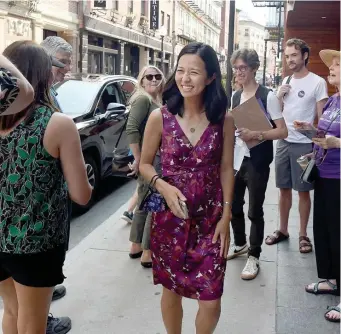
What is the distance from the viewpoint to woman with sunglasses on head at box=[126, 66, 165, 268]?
4.16 m

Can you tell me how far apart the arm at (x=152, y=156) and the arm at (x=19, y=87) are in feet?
3.30

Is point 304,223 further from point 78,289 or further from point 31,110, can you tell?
point 31,110

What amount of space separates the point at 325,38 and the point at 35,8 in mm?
14366

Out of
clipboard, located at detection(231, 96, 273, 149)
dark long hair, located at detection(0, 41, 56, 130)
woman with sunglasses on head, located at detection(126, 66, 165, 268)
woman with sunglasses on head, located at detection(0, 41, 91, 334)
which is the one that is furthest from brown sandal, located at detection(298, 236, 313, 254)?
dark long hair, located at detection(0, 41, 56, 130)

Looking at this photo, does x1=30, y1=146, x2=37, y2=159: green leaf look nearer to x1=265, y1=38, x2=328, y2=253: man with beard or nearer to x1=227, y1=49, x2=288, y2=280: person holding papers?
x1=227, y1=49, x2=288, y2=280: person holding papers

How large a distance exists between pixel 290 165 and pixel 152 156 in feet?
7.47

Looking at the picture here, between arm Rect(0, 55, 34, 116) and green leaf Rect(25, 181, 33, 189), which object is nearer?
arm Rect(0, 55, 34, 116)

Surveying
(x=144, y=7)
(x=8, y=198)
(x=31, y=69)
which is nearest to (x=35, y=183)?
(x=8, y=198)

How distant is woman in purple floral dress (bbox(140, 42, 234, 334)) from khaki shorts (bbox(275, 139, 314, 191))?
2.03 meters

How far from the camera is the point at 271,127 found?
12.4 ft

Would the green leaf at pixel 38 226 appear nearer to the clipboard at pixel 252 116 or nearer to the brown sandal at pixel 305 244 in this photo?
the clipboard at pixel 252 116

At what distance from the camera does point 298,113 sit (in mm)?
4402

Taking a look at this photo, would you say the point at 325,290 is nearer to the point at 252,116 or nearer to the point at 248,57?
the point at 252,116

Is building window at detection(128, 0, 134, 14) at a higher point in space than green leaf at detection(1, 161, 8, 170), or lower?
higher
